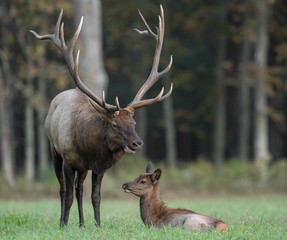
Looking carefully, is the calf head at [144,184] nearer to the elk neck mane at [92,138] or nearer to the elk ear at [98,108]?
the elk neck mane at [92,138]

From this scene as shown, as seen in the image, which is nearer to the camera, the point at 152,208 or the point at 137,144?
the point at 137,144

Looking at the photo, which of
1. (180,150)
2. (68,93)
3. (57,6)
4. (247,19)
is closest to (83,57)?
(57,6)

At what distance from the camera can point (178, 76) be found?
27328 mm

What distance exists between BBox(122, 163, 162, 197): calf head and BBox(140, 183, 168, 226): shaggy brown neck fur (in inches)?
2.7

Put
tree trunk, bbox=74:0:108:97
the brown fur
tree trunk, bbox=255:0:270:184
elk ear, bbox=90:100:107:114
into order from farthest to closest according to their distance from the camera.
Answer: tree trunk, bbox=255:0:270:184 < tree trunk, bbox=74:0:108:97 < elk ear, bbox=90:100:107:114 < the brown fur

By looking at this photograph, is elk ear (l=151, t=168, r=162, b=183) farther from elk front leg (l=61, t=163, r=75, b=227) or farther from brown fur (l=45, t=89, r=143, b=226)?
elk front leg (l=61, t=163, r=75, b=227)

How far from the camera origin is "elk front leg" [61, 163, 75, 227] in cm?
888

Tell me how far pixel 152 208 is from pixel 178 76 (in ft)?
62.5

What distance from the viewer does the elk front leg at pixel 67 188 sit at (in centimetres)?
888

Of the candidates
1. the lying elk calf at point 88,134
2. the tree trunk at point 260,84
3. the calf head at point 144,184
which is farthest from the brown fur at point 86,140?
the tree trunk at point 260,84

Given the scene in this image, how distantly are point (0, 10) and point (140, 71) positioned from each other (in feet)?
21.5

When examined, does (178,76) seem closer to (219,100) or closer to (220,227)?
(219,100)

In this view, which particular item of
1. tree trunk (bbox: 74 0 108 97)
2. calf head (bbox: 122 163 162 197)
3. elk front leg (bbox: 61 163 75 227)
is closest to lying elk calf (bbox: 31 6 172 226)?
elk front leg (bbox: 61 163 75 227)

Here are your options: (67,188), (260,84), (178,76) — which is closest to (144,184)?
(67,188)
